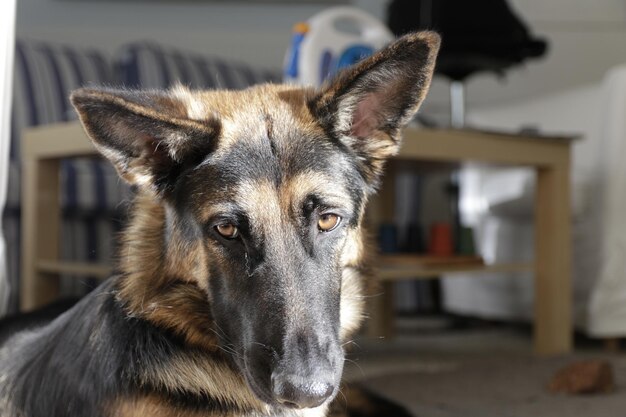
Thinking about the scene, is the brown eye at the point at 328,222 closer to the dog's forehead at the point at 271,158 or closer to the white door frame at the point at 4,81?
the dog's forehead at the point at 271,158

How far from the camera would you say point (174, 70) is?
13.5ft

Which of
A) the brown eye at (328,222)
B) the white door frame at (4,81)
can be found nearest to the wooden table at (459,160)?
the white door frame at (4,81)

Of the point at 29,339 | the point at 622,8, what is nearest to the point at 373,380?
the point at 29,339

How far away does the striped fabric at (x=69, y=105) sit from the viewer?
332cm

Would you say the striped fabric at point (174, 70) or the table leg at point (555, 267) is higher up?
the striped fabric at point (174, 70)

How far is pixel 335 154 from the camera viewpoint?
1.31 meters

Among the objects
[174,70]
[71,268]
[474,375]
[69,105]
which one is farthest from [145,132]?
[174,70]

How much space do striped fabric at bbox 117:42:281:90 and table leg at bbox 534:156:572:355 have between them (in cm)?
159

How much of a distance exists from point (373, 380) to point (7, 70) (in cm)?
137

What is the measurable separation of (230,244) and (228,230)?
21 millimetres

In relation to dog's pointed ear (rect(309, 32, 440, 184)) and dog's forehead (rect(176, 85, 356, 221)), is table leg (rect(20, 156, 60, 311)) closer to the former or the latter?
dog's forehead (rect(176, 85, 356, 221))

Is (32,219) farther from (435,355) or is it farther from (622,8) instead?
(622,8)

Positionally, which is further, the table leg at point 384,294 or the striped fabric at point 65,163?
the table leg at point 384,294

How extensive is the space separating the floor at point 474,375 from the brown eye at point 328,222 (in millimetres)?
303
